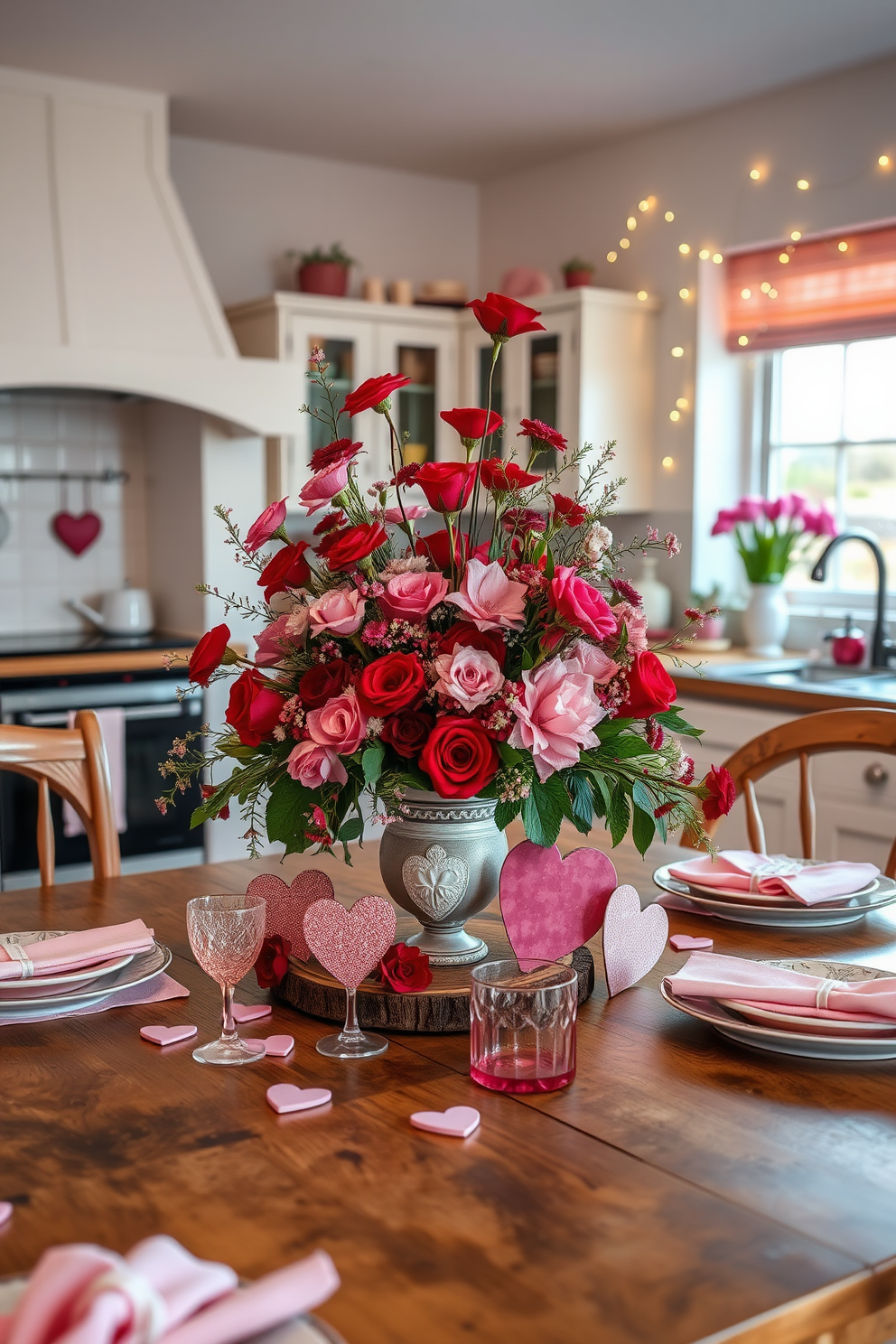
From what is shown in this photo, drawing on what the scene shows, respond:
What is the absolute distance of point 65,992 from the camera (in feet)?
4.00

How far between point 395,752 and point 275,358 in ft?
10.1

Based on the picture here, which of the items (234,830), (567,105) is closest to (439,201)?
(567,105)

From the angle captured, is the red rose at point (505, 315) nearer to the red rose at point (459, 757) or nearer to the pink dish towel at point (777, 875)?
the red rose at point (459, 757)

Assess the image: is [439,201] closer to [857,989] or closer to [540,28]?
[540,28]

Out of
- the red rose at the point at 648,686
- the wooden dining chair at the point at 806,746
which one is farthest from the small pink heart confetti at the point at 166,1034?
the wooden dining chair at the point at 806,746

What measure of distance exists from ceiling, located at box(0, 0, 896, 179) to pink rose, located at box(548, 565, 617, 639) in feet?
8.04

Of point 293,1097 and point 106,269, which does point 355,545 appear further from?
point 106,269

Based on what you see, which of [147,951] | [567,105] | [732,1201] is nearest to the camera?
[732,1201]

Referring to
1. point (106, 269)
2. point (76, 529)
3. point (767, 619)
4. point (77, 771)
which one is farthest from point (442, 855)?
point (76, 529)

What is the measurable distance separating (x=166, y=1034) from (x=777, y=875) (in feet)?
2.47

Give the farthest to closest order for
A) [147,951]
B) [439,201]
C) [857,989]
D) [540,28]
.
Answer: [439,201]
[540,28]
[147,951]
[857,989]

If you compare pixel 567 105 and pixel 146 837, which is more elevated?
pixel 567 105

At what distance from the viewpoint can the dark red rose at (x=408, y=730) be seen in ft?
3.71

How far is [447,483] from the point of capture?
114 cm
